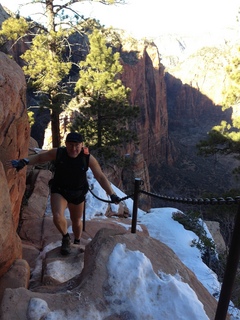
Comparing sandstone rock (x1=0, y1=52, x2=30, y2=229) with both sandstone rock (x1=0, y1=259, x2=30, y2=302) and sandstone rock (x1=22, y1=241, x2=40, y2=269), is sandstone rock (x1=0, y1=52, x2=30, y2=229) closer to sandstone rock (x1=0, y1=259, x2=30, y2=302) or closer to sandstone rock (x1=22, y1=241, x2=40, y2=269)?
sandstone rock (x1=22, y1=241, x2=40, y2=269)

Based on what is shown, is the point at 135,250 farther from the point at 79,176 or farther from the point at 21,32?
the point at 21,32

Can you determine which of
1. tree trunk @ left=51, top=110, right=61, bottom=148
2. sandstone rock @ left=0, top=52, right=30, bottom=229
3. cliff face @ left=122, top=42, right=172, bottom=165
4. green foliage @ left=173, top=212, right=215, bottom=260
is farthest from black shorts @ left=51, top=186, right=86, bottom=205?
cliff face @ left=122, top=42, right=172, bottom=165

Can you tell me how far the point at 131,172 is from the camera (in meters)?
29.1

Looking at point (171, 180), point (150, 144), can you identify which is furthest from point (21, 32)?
point (150, 144)

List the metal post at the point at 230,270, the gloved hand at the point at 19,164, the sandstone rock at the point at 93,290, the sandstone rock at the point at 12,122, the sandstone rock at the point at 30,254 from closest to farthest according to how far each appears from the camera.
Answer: the metal post at the point at 230,270
the sandstone rock at the point at 93,290
the gloved hand at the point at 19,164
the sandstone rock at the point at 12,122
the sandstone rock at the point at 30,254

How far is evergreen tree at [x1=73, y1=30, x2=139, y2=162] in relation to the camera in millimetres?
13492

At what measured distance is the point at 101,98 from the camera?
1448cm

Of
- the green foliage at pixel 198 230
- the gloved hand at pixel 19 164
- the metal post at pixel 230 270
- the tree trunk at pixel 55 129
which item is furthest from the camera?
the tree trunk at pixel 55 129

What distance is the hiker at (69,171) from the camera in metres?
3.62

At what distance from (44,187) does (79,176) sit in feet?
14.0

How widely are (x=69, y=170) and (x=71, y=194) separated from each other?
0.36 meters

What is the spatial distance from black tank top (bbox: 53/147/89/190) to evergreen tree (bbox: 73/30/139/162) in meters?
10.1

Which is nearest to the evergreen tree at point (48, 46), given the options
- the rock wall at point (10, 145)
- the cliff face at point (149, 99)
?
the rock wall at point (10, 145)

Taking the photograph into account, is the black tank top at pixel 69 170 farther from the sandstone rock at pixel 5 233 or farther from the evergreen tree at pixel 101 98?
the evergreen tree at pixel 101 98
